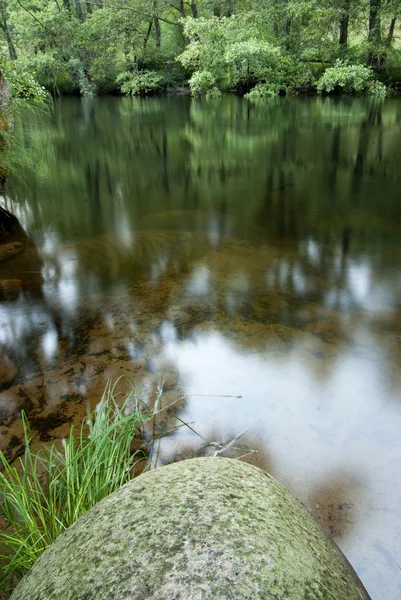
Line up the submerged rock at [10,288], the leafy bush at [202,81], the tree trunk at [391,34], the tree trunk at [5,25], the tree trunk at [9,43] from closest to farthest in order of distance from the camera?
the submerged rock at [10,288] → the tree trunk at [5,25] → the tree trunk at [9,43] → the tree trunk at [391,34] → the leafy bush at [202,81]

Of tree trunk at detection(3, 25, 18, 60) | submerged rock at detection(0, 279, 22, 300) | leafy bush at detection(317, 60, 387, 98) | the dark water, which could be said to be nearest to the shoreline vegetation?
the dark water

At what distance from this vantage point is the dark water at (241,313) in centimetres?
291

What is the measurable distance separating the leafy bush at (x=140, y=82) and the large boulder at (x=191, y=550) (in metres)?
34.8

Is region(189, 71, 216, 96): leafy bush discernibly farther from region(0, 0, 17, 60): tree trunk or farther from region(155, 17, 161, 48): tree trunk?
region(0, 0, 17, 60): tree trunk

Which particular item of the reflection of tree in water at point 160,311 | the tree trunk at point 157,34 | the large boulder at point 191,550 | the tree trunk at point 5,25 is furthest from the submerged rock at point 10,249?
the tree trunk at point 157,34

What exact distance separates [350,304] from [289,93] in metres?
26.6

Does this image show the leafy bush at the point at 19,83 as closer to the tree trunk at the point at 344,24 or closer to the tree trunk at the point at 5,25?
the tree trunk at the point at 5,25

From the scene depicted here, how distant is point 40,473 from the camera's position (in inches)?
107

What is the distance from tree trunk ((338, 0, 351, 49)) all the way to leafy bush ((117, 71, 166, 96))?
13.3 metres

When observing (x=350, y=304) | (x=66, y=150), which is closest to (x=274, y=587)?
(x=350, y=304)

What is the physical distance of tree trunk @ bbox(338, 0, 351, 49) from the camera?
25.8 meters

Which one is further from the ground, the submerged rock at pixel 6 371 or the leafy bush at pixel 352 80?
the leafy bush at pixel 352 80

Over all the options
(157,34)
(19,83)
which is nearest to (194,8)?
(157,34)

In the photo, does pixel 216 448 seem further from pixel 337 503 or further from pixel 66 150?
pixel 66 150
